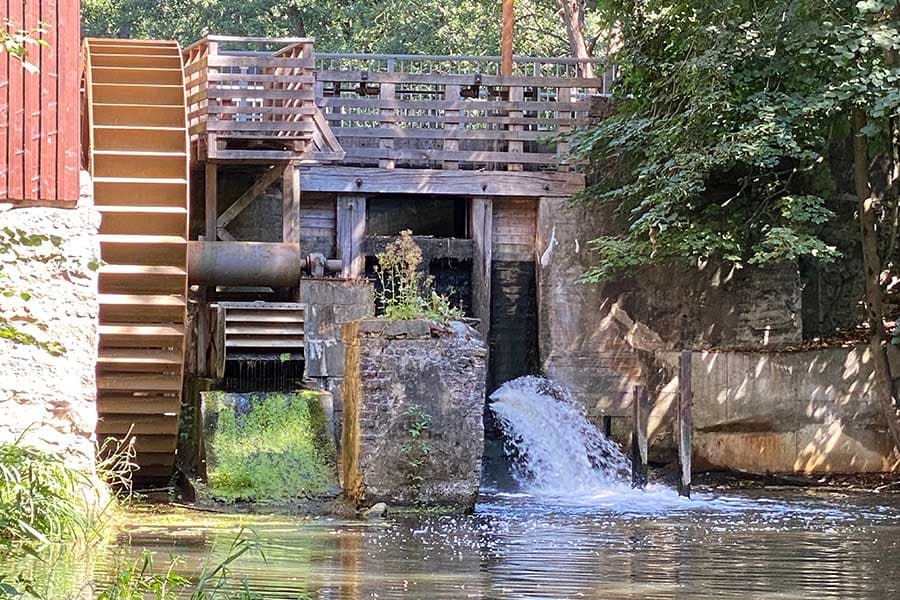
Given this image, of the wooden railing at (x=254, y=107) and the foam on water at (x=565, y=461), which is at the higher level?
the wooden railing at (x=254, y=107)

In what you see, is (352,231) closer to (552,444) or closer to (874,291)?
(552,444)

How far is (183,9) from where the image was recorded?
28.3 meters

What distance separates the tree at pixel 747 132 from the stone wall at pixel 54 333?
246 inches

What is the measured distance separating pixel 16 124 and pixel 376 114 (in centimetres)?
664

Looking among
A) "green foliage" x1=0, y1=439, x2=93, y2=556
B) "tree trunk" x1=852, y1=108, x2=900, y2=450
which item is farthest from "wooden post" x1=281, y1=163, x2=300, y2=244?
"green foliage" x1=0, y1=439, x2=93, y2=556

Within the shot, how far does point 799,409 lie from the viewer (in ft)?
47.8

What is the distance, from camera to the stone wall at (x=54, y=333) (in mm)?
9125

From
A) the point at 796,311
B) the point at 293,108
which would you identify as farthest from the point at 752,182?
the point at 293,108

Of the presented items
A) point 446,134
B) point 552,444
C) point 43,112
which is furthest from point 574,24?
point 43,112

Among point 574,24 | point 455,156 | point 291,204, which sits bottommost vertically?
point 291,204

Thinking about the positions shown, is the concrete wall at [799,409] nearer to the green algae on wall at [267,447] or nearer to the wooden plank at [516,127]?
the wooden plank at [516,127]

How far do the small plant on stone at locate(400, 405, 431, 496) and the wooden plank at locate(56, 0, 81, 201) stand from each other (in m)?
3.06

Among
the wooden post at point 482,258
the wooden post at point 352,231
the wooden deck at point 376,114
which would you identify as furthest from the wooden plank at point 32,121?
the wooden post at point 482,258

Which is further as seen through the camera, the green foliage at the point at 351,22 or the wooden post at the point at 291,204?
the green foliage at the point at 351,22
